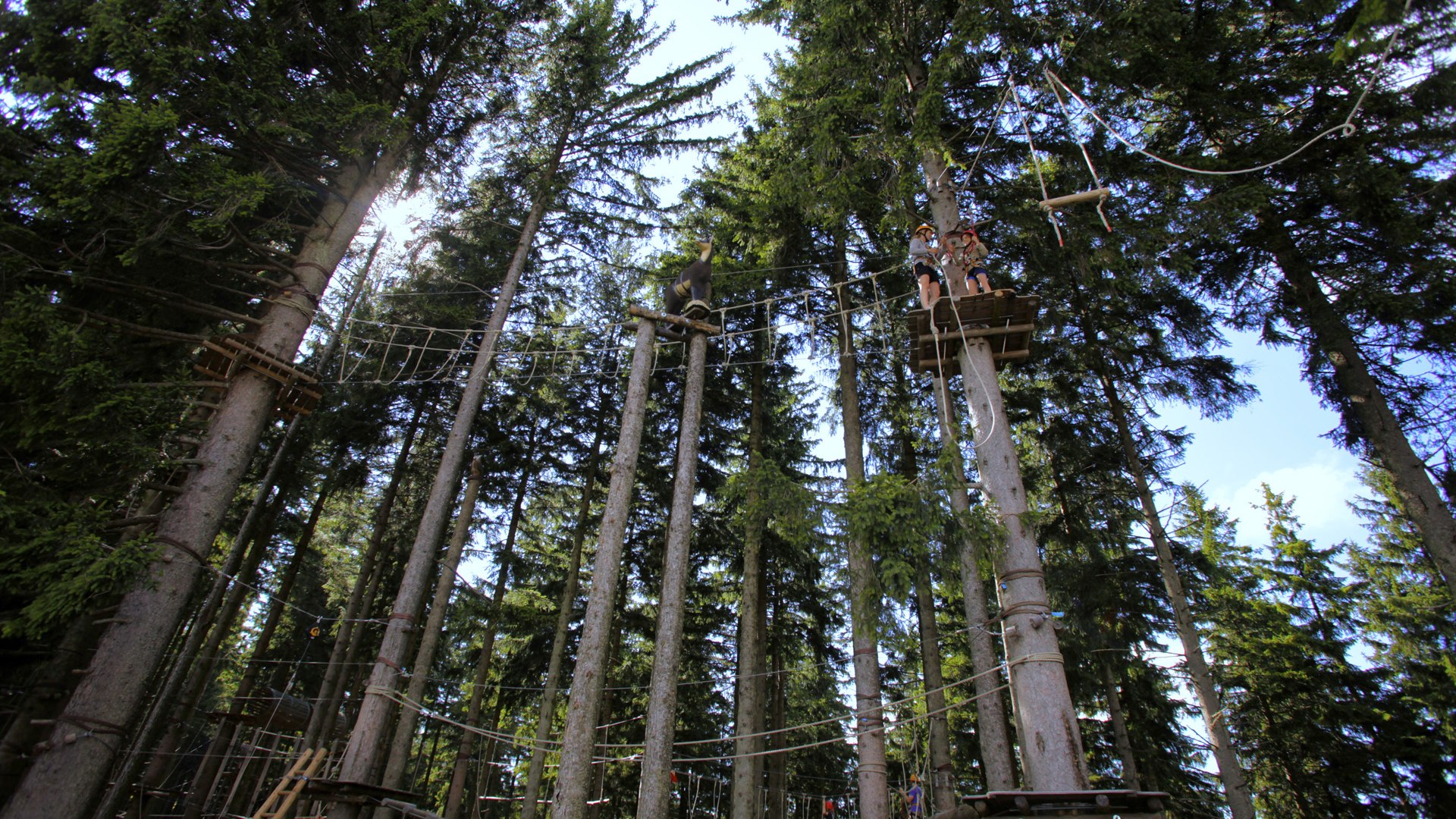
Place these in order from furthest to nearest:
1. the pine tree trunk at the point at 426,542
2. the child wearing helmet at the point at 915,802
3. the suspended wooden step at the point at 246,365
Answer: the child wearing helmet at the point at 915,802 < the suspended wooden step at the point at 246,365 < the pine tree trunk at the point at 426,542

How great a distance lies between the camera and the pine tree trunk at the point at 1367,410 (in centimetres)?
777

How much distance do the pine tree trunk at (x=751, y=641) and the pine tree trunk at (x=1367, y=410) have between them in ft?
27.1

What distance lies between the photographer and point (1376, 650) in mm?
14445

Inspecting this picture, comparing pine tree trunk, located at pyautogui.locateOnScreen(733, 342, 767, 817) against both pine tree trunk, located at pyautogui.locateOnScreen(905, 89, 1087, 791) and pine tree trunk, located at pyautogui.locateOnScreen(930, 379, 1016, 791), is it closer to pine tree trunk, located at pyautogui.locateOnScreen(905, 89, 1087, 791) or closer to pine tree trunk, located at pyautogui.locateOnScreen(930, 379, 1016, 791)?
pine tree trunk, located at pyautogui.locateOnScreen(930, 379, 1016, 791)

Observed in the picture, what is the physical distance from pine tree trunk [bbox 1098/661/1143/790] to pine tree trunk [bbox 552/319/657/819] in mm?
8654

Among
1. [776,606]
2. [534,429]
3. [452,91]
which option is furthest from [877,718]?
[452,91]

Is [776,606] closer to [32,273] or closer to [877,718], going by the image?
[877,718]

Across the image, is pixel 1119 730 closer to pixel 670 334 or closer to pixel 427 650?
pixel 670 334

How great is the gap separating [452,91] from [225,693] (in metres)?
26.2

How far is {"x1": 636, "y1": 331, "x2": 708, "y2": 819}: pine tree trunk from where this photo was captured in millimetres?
5484

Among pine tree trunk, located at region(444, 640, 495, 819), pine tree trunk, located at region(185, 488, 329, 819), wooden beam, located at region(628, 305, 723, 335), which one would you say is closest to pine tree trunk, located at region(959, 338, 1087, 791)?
wooden beam, located at region(628, 305, 723, 335)

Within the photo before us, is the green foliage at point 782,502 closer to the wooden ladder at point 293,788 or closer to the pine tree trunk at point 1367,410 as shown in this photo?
the wooden ladder at point 293,788

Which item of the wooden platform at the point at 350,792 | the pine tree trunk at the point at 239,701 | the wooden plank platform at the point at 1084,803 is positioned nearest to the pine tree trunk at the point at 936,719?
the wooden plank platform at the point at 1084,803

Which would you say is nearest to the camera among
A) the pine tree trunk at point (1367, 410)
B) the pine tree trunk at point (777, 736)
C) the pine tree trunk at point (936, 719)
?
the pine tree trunk at point (1367, 410)
